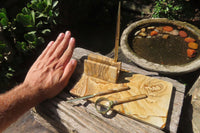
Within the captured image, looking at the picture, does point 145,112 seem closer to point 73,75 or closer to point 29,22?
point 73,75

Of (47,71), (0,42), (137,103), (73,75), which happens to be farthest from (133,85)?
(0,42)

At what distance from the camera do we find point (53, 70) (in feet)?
5.24

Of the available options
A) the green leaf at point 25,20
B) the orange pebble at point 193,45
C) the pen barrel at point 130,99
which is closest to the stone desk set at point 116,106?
the pen barrel at point 130,99

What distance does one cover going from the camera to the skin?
1.39 metres

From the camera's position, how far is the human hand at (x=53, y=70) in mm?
1505

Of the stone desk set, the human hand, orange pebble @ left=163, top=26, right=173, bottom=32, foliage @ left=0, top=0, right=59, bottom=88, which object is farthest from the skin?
orange pebble @ left=163, top=26, right=173, bottom=32

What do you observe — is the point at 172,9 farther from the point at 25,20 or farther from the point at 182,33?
the point at 25,20

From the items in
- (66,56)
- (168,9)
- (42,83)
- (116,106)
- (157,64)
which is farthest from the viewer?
(168,9)

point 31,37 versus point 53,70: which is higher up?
point 31,37

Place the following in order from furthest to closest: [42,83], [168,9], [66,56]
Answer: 1. [168,9]
2. [66,56]
3. [42,83]

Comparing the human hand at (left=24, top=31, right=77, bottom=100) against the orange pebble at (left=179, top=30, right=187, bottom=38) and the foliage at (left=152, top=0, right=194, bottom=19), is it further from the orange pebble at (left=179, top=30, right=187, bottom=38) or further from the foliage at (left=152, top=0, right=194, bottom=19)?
the foliage at (left=152, top=0, right=194, bottom=19)

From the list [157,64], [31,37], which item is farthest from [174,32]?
[31,37]

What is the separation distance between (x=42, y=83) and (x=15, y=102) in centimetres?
25

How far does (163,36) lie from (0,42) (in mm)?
2496
